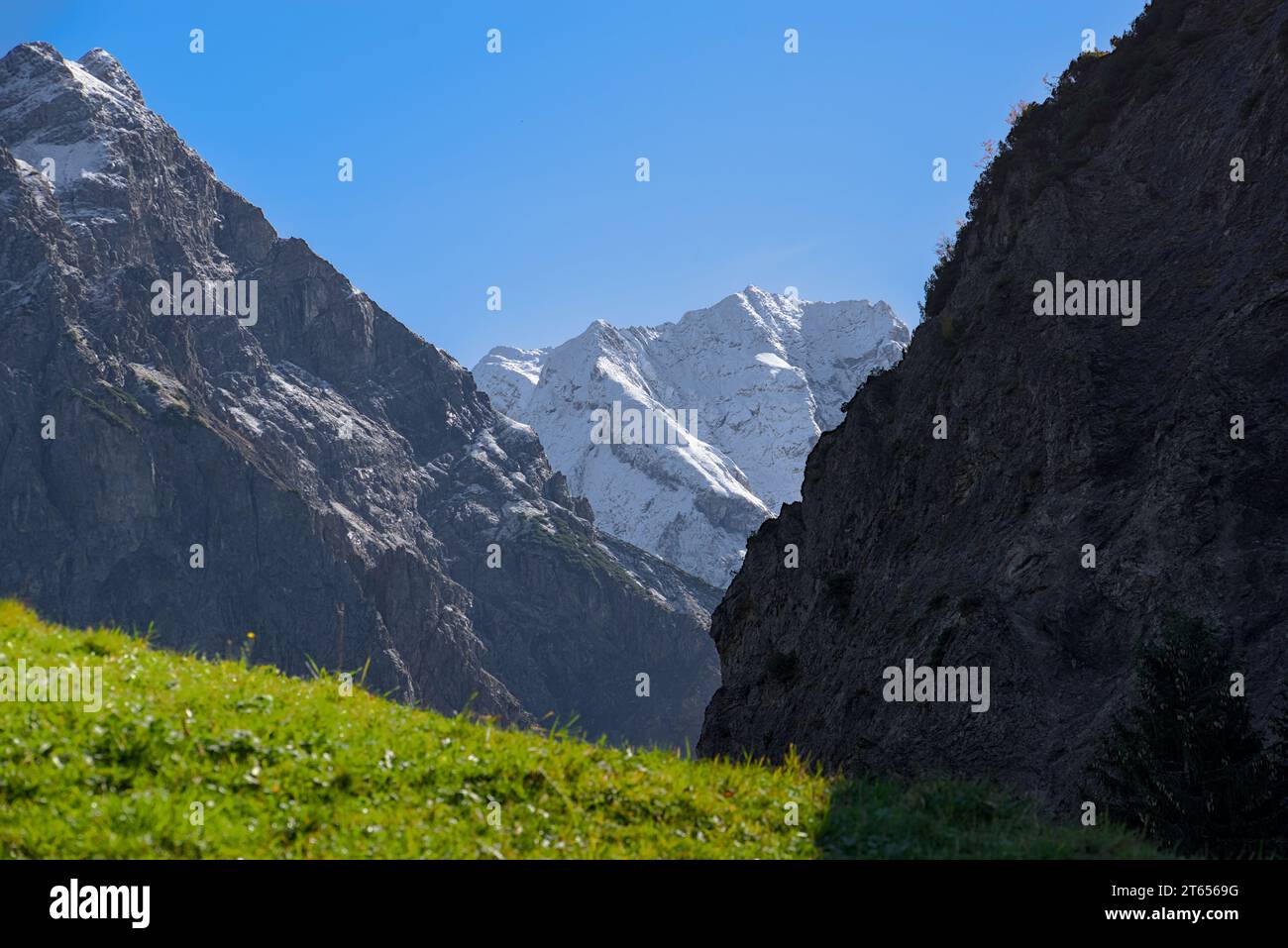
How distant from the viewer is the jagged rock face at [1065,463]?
27578 millimetres

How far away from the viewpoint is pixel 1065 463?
110ft

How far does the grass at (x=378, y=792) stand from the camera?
31.4 feet

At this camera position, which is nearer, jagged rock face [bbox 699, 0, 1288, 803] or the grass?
the grass

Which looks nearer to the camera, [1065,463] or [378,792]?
[378,792]

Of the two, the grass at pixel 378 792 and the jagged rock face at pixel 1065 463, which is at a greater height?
the jagged rock face at pixel 1065 463

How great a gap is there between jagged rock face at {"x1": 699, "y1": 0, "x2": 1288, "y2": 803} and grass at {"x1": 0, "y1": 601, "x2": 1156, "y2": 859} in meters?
13.5

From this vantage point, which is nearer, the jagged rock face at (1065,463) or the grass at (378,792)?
the grass at (378,792)

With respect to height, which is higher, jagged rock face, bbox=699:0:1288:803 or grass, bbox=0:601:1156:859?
jagged rock face, bbox=699:0:1288:803

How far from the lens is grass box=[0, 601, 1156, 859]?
9.58 meters

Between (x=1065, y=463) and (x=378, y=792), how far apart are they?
27.4 meters

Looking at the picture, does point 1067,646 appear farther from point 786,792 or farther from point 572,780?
point 572,780

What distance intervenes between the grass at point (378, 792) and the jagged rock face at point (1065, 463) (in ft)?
44.2

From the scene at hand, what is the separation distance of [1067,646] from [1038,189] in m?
21.2

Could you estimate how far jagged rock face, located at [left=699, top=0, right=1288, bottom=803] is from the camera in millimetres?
27578
